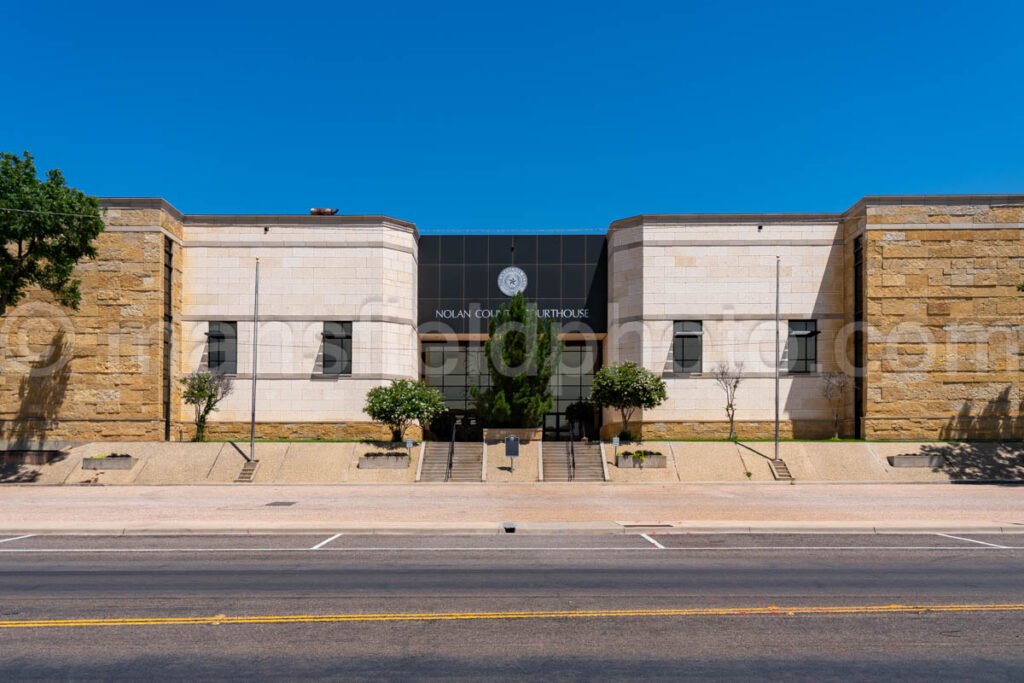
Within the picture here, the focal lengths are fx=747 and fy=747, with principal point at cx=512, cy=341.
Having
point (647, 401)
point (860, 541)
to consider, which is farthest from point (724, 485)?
point (860, 541)

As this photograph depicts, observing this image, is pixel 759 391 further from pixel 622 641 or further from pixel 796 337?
pixel 622 641

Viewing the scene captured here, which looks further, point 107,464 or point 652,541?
point 107,464

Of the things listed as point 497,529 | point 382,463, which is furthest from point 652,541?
point 382,463

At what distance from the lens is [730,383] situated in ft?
137

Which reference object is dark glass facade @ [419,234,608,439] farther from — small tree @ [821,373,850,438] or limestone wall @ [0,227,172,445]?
limestone wall @ [0,227,172,445]

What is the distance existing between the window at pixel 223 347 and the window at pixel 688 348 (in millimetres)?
24701

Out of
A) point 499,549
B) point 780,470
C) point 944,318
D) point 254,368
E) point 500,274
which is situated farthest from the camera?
point 500,274

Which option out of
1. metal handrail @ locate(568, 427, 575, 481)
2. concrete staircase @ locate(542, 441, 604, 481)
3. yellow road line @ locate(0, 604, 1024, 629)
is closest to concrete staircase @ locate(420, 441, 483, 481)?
concrete staircase @ locate(542, 441, 604, 481)

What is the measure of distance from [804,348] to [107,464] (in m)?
36.3

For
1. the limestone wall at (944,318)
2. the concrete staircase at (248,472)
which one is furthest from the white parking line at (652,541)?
the limestone wall at (944,318)

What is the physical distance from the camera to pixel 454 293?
45.6 m

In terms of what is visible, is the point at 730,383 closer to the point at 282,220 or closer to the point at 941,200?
the point at 941,200

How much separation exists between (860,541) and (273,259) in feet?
114

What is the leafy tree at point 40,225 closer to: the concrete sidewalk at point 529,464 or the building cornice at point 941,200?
the concrete sidewalk at point 529,464
